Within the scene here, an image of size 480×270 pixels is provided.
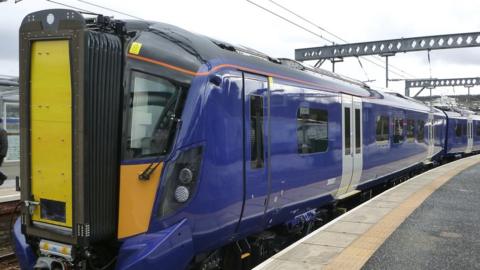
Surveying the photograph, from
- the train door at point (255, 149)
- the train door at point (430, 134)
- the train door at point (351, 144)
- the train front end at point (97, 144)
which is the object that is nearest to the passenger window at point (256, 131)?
the train door at point (255, 149)

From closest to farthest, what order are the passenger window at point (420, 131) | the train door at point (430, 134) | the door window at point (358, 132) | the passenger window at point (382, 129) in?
the door window at point (358, 132) → the passenger window at point (382, 129) → the passenger window at point (420, 131) → the train door at point (430, 134)

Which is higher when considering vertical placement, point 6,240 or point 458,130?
point 458,130

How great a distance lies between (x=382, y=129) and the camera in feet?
37.9

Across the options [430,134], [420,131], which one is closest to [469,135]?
[430,134]

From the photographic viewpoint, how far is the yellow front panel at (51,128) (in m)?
4.28

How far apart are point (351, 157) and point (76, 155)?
6013 millimetres

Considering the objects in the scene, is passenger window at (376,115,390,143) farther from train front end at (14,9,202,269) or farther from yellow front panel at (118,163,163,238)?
yellow front panel at (118,163,163,238)

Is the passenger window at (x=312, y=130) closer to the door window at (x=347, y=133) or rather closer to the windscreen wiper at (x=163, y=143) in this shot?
the door window at (x=347, y=133)

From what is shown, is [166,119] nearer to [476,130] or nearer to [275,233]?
[275,233]

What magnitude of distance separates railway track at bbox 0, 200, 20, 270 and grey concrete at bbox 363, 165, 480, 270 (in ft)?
16.8

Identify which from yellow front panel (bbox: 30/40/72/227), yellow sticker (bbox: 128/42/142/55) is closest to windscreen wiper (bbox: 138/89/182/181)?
yellow sticker (bbox: 128/42/142/55)

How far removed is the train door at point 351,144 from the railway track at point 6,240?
5.26 metres

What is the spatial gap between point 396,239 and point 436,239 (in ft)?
1.90

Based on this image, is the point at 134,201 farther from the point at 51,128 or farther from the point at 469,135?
the point at 469,135
